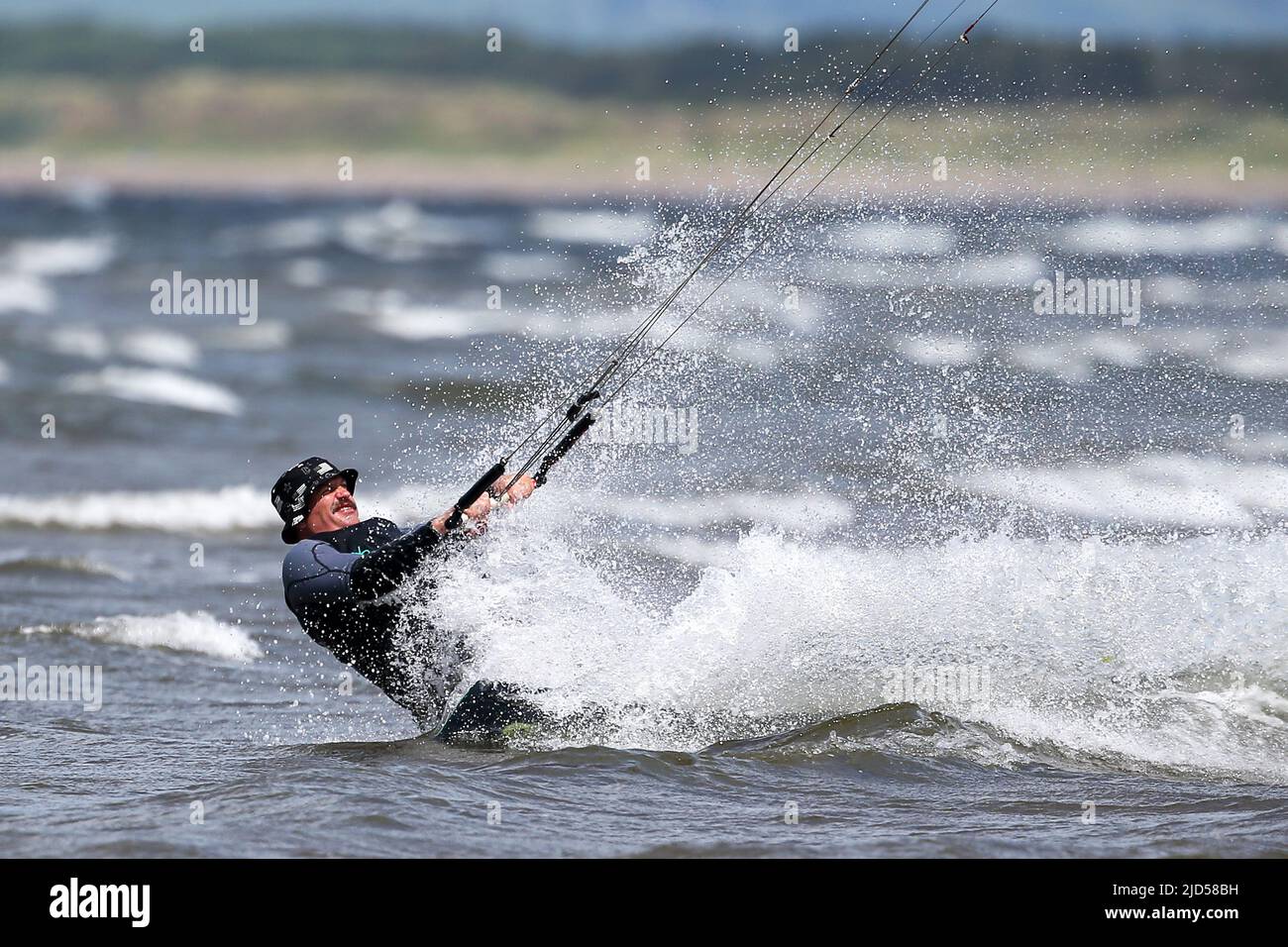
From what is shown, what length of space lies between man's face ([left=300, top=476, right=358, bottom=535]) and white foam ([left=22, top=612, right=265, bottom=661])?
295 cm

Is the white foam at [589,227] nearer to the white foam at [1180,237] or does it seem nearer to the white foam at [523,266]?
the white foam at [523,266]

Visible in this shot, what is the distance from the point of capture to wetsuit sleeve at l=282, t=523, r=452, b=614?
720 centimetres

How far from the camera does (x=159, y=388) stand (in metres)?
22.5

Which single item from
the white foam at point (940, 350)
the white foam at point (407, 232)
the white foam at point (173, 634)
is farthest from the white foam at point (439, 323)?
the white foam at point (173, 634)

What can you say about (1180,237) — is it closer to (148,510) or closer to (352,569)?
(148,510)

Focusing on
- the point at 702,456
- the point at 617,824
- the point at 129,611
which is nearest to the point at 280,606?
the point at 129,611

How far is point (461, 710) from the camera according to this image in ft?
25.9

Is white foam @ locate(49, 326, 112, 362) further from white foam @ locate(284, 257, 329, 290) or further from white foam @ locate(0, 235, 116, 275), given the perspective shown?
white foam @ locate(0, 235, 116, 275)

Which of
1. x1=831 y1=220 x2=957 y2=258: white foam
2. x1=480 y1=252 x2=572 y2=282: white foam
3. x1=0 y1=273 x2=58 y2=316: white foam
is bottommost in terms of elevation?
x1=831 y1=220 x2=957 y2=258: white foam

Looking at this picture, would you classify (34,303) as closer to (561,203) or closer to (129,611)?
(129,611)

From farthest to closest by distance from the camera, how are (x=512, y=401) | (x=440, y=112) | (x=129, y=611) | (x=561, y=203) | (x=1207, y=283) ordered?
1. (x=440, y=112)
2. (x=561, y=203)
3. (x=1207, y=283)
4. (x=512, y=401)
5. (x=129, y=611)

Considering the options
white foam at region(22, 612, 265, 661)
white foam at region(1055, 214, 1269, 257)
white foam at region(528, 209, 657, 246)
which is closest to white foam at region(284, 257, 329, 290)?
white foam at region(528, 209, 657, 246)

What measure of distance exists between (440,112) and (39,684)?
4300 inches

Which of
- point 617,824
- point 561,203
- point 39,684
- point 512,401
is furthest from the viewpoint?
point 561,203
